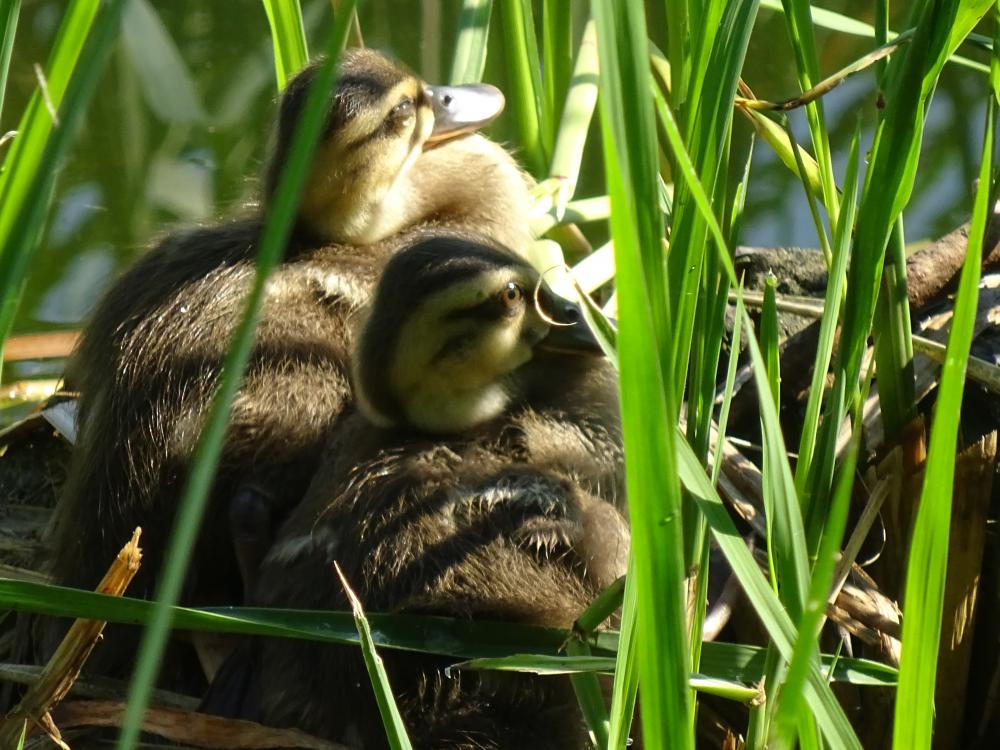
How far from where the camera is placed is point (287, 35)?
111 inches

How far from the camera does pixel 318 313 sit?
2447 millimetres

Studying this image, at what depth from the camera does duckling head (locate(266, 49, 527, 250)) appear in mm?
2533

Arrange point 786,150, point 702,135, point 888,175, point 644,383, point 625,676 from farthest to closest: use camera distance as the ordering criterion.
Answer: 1. point 786,150
2. point 888,175
3. point 702,135
4. point 625,676
5. point 644,383

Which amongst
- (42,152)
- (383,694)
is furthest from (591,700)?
(42,152)

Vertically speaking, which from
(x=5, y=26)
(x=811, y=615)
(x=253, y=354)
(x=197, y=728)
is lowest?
(x=197, y=728)

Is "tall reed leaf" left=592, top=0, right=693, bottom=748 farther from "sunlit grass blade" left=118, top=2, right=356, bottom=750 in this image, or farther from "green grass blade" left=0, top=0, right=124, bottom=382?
"green grass blade" left=0, top=0, right=124, bottom=382

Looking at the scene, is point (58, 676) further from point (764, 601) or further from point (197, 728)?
point (764, 601)

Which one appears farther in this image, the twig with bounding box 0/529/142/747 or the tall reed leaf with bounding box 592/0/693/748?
the twig with bounding box 0/529/142/747

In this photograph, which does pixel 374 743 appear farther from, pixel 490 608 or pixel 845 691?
pixel 845 691

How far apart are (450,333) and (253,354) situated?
0.43 metres

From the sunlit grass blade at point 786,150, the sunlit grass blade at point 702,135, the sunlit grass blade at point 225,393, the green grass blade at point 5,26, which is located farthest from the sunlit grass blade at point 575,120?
the sunlit grass blade at point 225,393

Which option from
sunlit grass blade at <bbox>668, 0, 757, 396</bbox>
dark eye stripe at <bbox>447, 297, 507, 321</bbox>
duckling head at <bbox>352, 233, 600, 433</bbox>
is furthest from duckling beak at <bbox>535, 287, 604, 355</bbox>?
sunlit grass blade at <bbox>668, 0, 757, 396</bbox>

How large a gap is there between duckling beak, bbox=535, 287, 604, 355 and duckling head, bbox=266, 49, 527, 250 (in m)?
0.55

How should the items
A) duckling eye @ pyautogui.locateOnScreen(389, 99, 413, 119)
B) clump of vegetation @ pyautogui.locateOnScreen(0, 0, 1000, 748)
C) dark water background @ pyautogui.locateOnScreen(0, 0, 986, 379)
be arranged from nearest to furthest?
clump of vegetation @ pyautogui.locateOnScreen(0, 0, 1000, 748), duckling eye @ pyautogui.locateOnScreen(389, 99, 413, 119), dark water background @ pyautogui.locateOnScreen(0, 0, 986, 379)
